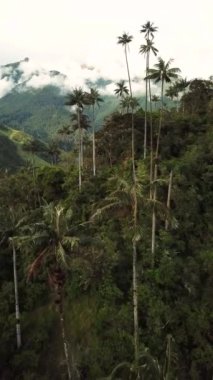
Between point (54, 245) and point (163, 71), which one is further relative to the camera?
point (163, 71)

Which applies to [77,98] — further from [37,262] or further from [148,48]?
[37,262]

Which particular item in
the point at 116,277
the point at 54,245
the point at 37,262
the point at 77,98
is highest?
the point at 77,98

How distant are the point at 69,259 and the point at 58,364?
18.0m

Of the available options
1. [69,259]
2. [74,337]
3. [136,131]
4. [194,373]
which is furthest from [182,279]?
[136,131]

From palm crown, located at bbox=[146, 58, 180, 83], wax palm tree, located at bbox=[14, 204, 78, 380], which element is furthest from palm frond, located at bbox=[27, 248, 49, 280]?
palm crown, located at bbox=[146, 58, 180, 83]

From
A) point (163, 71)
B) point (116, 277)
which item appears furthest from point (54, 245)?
point (163, 71)

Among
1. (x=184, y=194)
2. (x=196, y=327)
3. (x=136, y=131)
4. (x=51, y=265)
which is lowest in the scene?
(x=196, y=327)

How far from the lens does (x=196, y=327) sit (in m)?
41.0

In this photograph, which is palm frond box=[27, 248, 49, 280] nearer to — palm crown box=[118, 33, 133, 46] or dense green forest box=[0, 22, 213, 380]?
dense green forest box=[0, 22, 213, 380]

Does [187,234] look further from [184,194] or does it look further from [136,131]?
[136,131]

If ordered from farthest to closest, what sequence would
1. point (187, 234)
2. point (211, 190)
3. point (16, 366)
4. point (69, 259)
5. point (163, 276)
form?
→ point (211, 190), point (187, 234), point (163, 276), point (16, 366), point (69, 259)

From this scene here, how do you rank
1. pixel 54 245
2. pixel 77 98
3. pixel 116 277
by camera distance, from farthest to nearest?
pixel 77 98, pixel 116 277, pixel 54 245

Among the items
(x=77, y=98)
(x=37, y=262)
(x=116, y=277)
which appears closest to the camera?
(x=37, y=262)

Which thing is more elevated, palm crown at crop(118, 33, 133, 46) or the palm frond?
palm crown at crop(118, 33, 133, 46)
